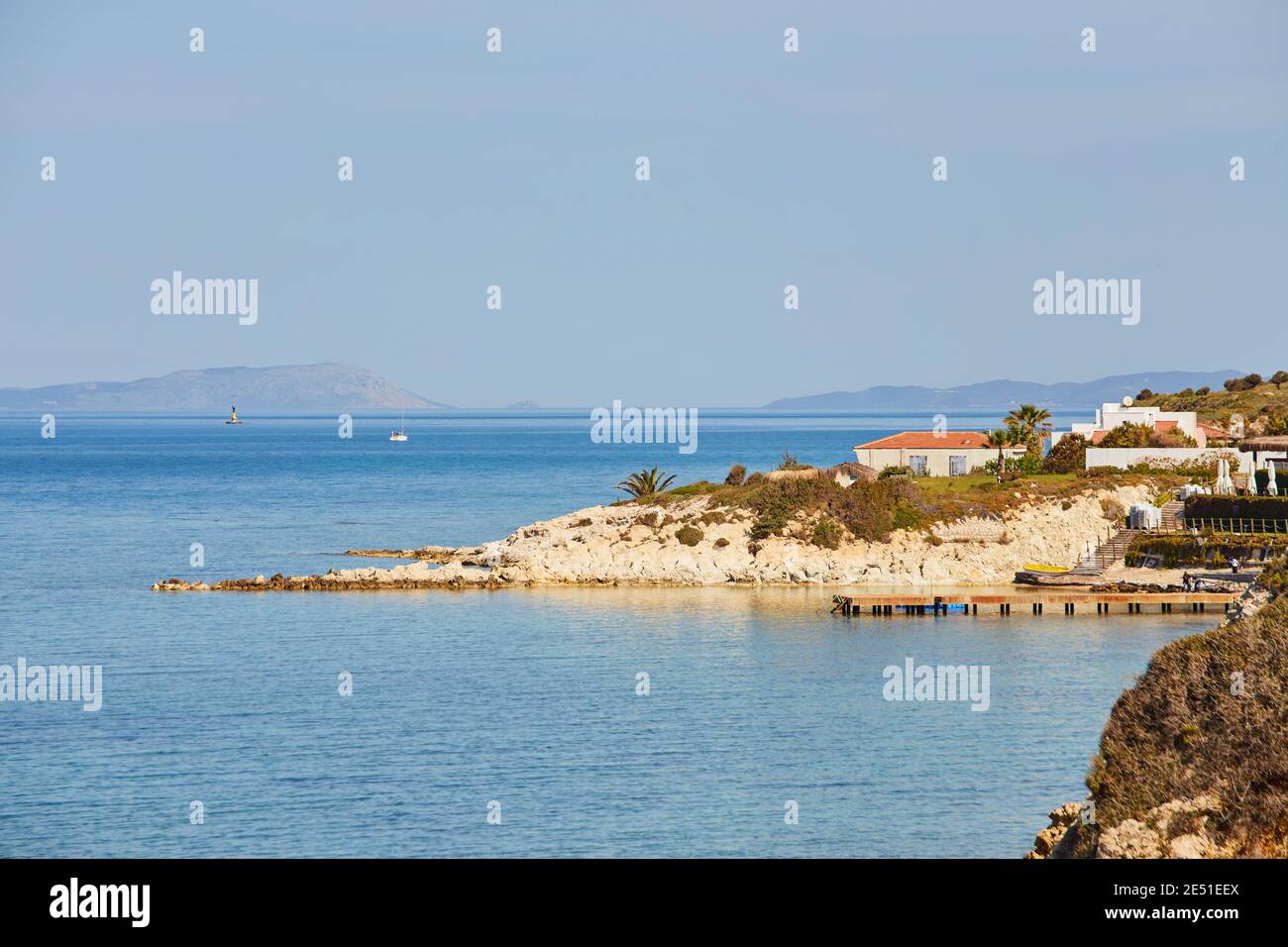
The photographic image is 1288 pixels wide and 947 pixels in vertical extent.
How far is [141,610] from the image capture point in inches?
2403

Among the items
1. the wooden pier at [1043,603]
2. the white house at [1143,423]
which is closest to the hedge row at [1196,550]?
the wooden pier at [1043,603]

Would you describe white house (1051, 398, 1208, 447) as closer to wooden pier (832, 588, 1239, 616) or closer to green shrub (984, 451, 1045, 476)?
green shrub (984, 451, 1045, 476)

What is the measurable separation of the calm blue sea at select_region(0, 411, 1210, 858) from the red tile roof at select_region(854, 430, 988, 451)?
20.4 meters

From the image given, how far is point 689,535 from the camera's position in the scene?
230ft

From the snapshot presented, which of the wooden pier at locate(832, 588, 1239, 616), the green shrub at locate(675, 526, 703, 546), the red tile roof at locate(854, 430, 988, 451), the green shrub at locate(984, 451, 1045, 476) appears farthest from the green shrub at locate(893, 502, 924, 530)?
the red tile roof at locate(854, 430, 988, 451)

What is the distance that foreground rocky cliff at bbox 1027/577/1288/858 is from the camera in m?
20.8

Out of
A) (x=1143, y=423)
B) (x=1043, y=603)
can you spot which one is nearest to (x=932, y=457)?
(x=1143, y=423)

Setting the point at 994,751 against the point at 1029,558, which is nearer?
the point at 994,751

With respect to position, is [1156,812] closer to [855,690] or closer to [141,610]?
Answer: [855,690]

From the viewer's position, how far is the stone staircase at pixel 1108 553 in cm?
6831

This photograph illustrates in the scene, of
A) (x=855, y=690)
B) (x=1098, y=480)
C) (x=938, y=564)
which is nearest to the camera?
(x=855, y=690)
